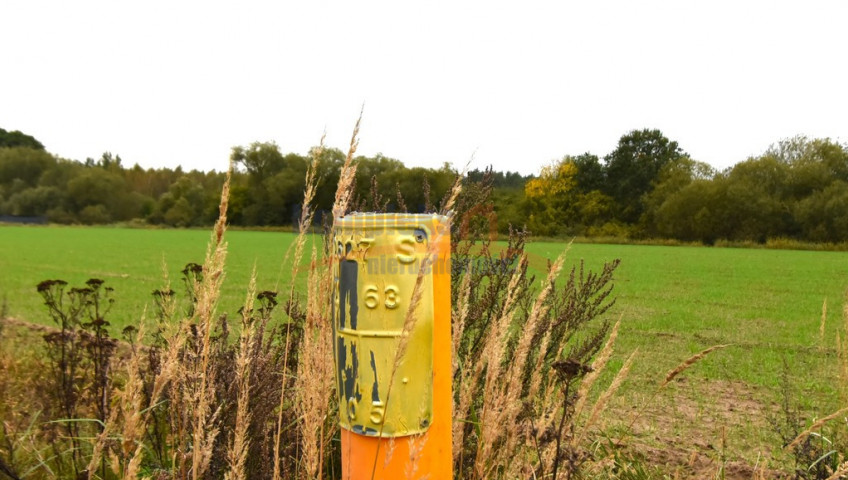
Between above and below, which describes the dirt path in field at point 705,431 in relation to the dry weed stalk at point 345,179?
below

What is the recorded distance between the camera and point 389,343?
152cm

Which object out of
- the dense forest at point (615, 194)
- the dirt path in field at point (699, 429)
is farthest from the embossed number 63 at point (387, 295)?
the dense forest at point (615, 194)

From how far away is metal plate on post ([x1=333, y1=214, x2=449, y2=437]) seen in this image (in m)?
1.51

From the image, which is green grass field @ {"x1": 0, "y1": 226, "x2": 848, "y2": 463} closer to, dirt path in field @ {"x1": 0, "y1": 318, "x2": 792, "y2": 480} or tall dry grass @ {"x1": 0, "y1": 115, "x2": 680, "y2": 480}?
dirt path in field @ {"x1": 0, "y1": 318, "x2": 792, "y2": 480}

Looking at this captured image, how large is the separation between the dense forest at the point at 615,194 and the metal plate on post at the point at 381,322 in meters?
25.4

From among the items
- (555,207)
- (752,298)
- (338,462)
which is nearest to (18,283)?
(338,462)

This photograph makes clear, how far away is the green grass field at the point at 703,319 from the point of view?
16.4ft

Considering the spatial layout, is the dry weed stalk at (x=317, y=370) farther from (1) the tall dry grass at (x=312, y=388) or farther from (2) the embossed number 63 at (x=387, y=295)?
(2) the embossed number 63 at (x=387, y=295)

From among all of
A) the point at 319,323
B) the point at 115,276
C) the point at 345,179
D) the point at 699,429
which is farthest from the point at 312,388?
the point at 115,276

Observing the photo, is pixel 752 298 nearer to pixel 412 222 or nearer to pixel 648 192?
pixel 412 222

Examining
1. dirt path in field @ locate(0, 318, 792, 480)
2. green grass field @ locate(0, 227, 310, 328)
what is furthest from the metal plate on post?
green grass field @ locate(0, 227, 310, 328)

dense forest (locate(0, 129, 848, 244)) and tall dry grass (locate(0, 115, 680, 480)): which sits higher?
dense forest (locate(0, 129, 848, 244))

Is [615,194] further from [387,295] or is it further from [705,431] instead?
[387,295]

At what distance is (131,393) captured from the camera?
5.00 feet
